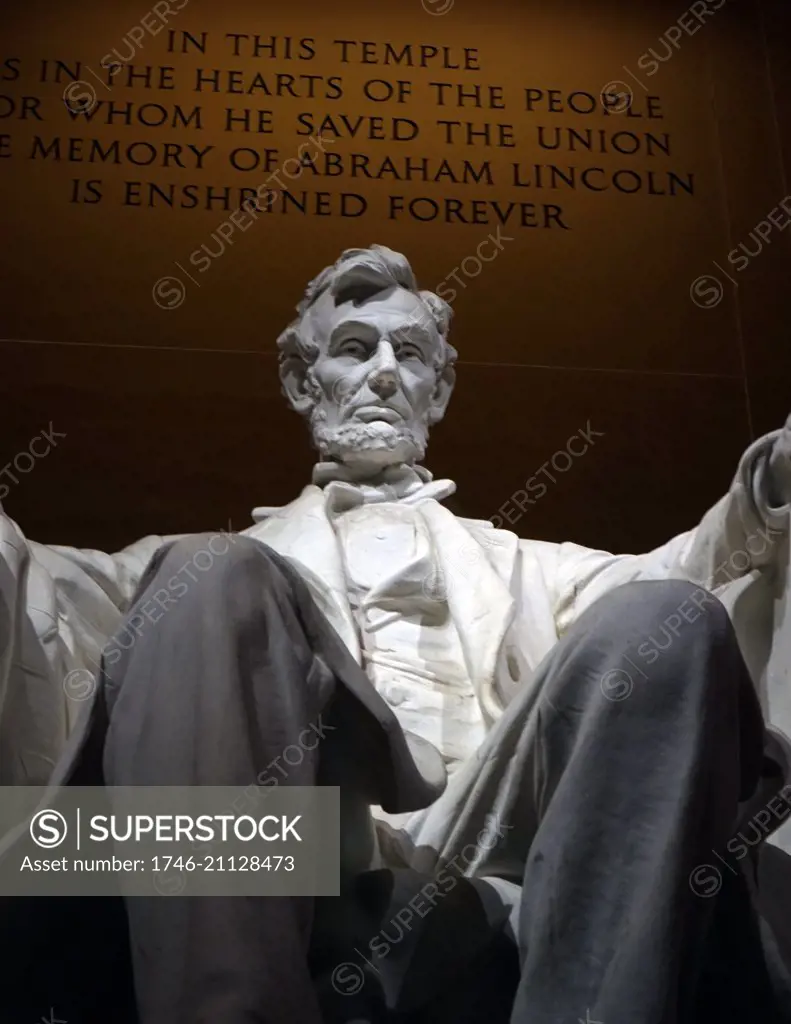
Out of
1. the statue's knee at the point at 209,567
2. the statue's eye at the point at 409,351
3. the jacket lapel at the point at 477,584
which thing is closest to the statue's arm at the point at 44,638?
the statue's knee at the point at 209,567

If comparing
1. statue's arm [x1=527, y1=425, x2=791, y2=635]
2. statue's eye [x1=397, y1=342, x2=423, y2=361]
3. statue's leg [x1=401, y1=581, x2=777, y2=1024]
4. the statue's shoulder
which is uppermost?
statue's eye [x1=397, y1=342, x2=423, y2=361]

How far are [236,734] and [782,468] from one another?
103 centimetres

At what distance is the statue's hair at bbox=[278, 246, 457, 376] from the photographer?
3.46m

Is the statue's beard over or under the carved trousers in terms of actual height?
over

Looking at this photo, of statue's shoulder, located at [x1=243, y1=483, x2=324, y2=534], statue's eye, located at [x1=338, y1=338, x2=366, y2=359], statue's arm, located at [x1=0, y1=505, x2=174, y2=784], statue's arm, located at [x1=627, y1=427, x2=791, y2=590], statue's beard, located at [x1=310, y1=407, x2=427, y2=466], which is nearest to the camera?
statue's arm, located at [x1=0, y1=505, x2=174, y2=784]

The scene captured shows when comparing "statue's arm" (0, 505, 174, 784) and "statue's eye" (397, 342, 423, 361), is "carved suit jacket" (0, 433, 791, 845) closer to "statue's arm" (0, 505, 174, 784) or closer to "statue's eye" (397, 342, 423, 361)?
"statue's arm" (0, 505, 174, 784)

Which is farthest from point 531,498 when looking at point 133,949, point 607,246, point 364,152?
point 133,949

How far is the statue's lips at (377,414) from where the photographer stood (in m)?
3.36

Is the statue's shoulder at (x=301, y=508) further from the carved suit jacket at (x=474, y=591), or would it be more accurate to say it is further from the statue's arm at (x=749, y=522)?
the statue's arm at (x=749, y=522)

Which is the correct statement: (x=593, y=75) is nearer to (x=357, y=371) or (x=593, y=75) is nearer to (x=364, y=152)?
(x=364, y=152)

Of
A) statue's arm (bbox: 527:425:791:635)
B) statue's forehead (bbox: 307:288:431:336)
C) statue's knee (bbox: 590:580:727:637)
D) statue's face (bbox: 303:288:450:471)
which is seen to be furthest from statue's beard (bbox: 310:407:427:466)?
statue's knee (bbox: 590:580:727:637)

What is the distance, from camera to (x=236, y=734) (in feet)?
5.74

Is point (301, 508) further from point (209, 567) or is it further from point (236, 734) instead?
point (236, 734)

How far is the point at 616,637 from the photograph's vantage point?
1818mm
